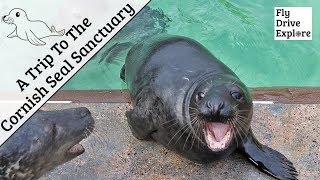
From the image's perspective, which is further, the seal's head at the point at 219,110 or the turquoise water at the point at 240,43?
the turquoise water at the point at 240,43

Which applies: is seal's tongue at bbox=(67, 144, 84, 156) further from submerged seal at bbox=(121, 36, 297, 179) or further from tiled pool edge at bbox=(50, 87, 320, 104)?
tiled pool edge at bbox=(50, 87, 320, 104)

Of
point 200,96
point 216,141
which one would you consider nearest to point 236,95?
point 200,96

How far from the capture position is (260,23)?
351 inches

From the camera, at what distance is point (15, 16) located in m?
9.05

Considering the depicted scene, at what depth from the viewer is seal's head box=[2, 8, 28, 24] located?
8867mm

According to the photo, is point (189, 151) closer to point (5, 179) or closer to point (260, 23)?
point (5, 179)

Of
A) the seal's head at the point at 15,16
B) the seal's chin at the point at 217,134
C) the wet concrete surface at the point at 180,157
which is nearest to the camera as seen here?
the seal's chin at the point at 217,134

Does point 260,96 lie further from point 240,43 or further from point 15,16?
point 15,16

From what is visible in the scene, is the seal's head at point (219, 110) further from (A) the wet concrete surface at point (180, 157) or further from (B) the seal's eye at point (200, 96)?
(A) the wet concrete surface at point (180, 157)

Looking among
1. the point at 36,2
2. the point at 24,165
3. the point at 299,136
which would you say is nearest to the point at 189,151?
the point at 299,136

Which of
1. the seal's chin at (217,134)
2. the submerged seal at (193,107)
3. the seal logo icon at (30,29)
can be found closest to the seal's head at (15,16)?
the seal logo icon at (30,29)

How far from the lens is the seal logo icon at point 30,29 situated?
27.9ft

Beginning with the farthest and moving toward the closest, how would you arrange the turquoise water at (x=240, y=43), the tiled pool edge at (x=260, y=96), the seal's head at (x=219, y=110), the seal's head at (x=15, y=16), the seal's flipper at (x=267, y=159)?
the seal's head at (x=15, y=16) → the turquoise water at (x=240, y=43) → the tiled pool edge at (x=260, y=96) → the seal's flipper at (x=267, y=159) → the seal's head at (x=219, y=110)

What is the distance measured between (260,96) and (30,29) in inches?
143
